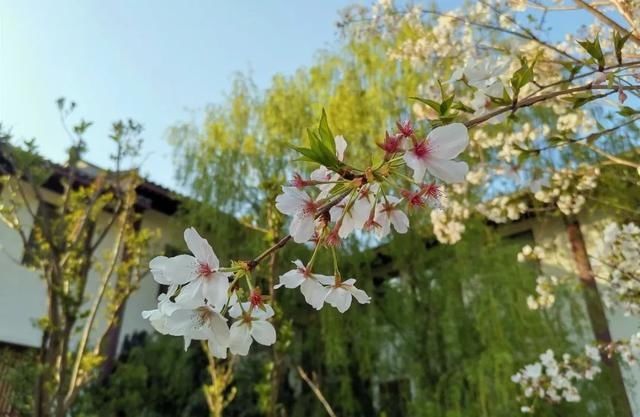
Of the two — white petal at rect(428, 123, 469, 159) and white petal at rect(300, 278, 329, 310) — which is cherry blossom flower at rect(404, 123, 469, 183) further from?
white petal at rect(300, 278, 329, 310)

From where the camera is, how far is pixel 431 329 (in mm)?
5336

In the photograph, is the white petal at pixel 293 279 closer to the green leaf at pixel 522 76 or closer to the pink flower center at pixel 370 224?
the pink flower center at pixel 370 224

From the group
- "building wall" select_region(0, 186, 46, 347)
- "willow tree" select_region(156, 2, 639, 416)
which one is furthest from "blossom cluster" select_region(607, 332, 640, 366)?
"building wall" select_region(0, 186, 46, 347)

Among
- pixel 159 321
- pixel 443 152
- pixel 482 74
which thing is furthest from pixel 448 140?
pixel 159 321

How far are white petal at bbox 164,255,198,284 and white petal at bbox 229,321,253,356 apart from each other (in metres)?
0.11

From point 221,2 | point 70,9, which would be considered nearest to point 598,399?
point 221,2

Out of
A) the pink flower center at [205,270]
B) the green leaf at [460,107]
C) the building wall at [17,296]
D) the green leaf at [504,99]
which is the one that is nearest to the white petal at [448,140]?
the green leaf at [460,107]

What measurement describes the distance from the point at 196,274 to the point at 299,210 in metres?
0.17

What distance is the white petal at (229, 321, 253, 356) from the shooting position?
77 centimetres

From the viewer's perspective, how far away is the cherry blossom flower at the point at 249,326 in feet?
2.54

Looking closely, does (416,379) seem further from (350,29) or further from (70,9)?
(70,9)

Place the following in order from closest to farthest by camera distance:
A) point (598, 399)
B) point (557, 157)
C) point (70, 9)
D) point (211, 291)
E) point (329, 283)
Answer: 1. point (211, 291)
2. point (329, 283)
3. point (70, 9)
4. point (598, 399)
5. point (557, 157)

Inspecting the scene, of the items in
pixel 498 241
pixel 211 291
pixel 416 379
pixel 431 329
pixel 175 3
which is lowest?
pixel 211 291

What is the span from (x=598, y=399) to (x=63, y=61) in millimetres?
4868
